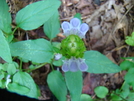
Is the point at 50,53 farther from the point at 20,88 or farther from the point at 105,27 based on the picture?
the point at 105,27

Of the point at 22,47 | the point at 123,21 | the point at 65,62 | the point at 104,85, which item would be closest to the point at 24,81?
the point at 22,47

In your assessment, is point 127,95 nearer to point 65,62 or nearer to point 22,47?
point 65,62

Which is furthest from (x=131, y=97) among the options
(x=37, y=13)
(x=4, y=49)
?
(x=4, y=49)

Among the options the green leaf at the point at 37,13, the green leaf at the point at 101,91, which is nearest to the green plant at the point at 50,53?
the green leaf at the point at 37,13

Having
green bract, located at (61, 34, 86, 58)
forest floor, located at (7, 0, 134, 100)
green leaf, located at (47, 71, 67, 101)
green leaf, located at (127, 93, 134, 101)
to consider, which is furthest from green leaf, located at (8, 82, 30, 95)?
green leaf, located at (127, 93, 134, 101)

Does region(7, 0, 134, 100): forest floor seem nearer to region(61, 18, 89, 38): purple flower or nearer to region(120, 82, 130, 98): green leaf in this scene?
region(120, 82, 130, 98): green leaf
